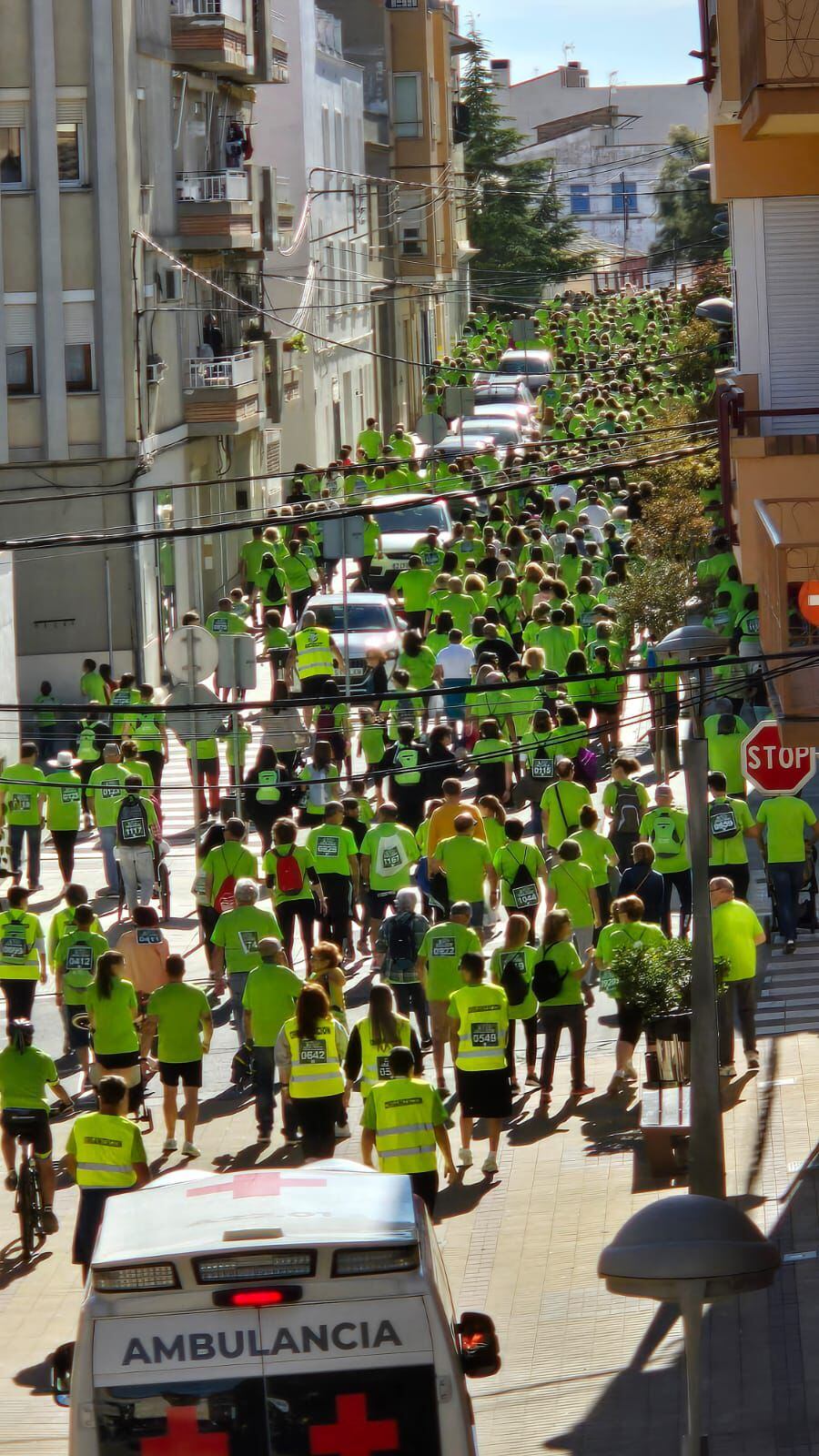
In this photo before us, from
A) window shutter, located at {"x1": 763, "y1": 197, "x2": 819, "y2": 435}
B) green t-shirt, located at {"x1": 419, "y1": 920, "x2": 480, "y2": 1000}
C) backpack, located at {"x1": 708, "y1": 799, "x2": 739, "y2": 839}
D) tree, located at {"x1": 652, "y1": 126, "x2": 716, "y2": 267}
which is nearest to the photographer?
green t-shirt, located at {"x1": 419, "y1": 920, "x2": 480, "y2": 1000}

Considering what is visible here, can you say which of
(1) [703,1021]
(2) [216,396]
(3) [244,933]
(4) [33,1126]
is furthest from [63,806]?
(2) [216,396]

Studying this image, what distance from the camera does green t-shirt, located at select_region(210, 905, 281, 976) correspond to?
15.1 meters

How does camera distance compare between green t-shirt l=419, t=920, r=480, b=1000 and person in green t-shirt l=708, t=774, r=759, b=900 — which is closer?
green t-shirt l=419, t=920, r=480, b=1000

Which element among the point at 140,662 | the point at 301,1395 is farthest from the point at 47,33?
the point at 301,1395

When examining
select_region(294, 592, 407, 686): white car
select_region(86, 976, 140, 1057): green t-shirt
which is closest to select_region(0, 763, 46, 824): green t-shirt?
select_region(86, 976, 140, 1057): green t-shirt

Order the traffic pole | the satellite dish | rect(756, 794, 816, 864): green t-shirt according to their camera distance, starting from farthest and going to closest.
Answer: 1. the satellite dish
2. rect(756, 794, 816, 864): green t-shirt
3. the traffic pole

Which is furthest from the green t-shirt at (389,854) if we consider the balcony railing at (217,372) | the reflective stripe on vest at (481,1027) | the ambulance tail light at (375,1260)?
the balcony railing at (217,372)

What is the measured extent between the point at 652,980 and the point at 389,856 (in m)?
3.78

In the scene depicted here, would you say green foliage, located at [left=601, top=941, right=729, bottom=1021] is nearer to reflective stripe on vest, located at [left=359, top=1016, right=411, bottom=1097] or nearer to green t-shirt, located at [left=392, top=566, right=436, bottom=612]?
reflective stripe on vest, located at [left=359, top=1016, right=411, bottom=1097]

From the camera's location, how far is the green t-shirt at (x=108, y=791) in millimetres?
19422

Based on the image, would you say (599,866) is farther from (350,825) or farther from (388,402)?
(388,402)

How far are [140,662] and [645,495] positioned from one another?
Result: 783cm

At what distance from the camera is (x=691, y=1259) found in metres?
7.19

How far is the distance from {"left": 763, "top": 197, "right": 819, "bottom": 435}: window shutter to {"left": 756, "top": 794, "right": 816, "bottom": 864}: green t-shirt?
121 inches
